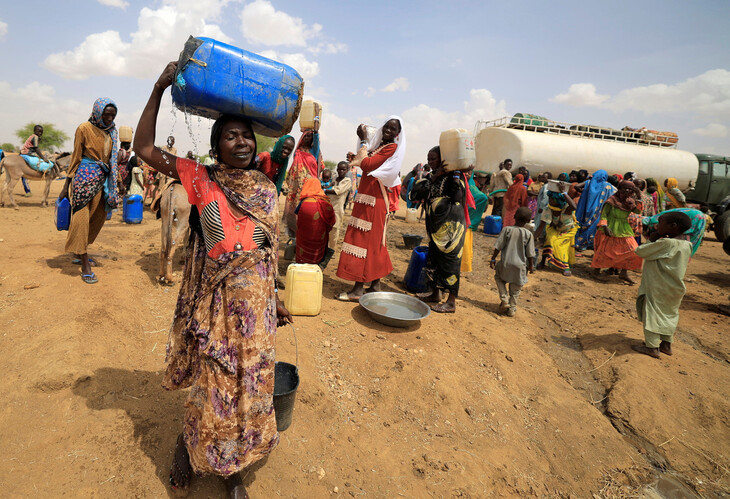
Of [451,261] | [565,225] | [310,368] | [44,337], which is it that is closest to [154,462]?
[310,368]

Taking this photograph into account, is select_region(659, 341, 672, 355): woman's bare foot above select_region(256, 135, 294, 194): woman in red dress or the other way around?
the other way around

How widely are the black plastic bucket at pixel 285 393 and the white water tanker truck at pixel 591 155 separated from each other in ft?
48.1

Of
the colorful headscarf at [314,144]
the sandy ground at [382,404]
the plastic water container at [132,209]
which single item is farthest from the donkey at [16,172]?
the colorful headscarf at [314,144]

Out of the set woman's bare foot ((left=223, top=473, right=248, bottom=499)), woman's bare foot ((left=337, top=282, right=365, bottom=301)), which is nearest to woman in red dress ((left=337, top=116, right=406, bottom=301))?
woman's bare foot ((left=337, top=282, right=365, bottom=301))

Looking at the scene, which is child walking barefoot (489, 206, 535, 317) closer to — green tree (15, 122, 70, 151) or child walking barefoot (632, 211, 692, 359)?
child walking barefoot (632, 211, 692, 359)

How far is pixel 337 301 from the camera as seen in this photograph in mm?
4703

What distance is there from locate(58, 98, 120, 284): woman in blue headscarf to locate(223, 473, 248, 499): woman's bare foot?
11.1ft

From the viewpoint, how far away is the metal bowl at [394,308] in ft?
13.3

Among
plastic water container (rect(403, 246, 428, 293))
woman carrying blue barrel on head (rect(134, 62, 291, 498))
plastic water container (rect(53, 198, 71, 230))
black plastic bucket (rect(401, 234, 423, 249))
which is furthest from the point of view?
black plastic bucket (rect(401, 234, 423, 249))

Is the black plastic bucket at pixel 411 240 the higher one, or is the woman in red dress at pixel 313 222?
the woman in red dress at pixel 313 222

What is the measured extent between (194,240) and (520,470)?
2.79 metres

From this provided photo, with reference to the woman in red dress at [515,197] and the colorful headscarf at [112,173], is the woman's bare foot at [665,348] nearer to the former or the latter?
the woman in red dress at [515,197]

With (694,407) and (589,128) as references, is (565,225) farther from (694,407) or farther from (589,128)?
(589,128)

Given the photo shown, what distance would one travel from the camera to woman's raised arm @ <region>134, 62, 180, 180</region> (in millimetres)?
1696
